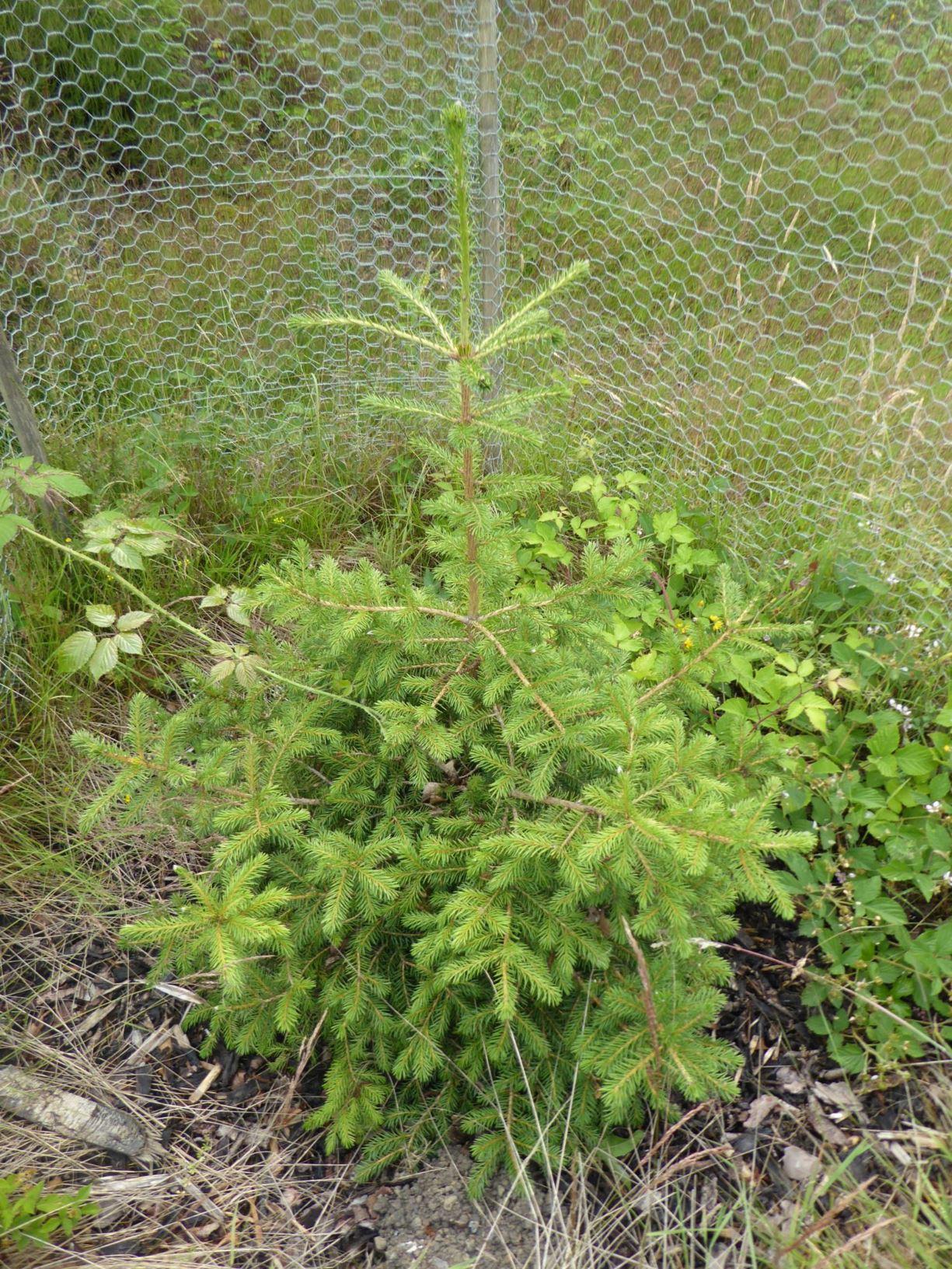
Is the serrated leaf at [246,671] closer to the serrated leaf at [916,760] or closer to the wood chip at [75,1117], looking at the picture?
the wood chip at [75,1117]

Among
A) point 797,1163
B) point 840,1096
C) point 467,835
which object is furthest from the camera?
point 840,1096

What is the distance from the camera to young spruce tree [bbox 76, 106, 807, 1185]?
51.2 inches

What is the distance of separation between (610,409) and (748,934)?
183 centimetres

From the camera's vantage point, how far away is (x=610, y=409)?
3035 millimetres

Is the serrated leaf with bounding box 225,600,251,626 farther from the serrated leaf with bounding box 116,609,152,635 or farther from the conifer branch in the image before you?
the conifer branch

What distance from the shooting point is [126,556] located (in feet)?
6.76

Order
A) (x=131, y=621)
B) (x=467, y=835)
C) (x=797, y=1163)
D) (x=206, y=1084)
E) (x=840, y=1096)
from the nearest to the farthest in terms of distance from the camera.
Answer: (x=467, y=835)
(x=797, y=1163)
(x=840, y=1096)
(x=206, y=1084)
(x=131, y=621)

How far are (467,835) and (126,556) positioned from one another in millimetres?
1124

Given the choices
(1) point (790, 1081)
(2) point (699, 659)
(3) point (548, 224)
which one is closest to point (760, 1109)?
(1) point (790, 1081)

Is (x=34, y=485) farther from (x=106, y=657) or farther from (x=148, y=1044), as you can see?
(x=148, y=1044)

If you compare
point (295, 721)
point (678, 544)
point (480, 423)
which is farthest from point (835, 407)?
point (295, 721)

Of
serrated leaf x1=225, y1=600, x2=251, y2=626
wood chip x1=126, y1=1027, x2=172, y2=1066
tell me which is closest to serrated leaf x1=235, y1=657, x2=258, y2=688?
serrated leaf x1=225, y1=600, x2=251, y2=626

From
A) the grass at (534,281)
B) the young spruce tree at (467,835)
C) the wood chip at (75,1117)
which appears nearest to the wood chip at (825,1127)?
the young spruce tree at (467,835)

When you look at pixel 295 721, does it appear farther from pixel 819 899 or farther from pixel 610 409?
pixel 610 409
